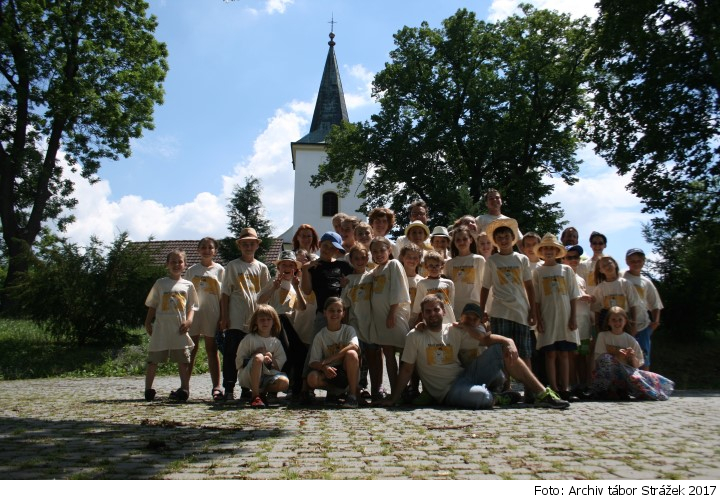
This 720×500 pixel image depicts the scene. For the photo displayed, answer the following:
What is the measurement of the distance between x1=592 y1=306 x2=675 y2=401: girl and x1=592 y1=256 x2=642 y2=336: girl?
1.34 ft

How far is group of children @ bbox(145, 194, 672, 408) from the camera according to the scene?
21.3 feet

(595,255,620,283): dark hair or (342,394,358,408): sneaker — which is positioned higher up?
(595,255,620,283): dark hair

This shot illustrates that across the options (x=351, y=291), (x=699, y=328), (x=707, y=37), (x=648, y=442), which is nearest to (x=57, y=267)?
(x=351, y=291)

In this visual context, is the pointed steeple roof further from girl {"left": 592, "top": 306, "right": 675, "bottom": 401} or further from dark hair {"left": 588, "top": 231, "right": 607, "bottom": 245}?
girl {"left": 592, "top": 306, "right": 675, "bottom": 401}

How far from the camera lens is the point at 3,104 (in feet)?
76.8

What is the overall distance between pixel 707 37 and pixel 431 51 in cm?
1581

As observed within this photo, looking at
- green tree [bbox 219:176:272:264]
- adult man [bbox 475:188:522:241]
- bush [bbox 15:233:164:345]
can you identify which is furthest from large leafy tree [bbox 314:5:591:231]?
adult man [bbox 475:188:522:241]

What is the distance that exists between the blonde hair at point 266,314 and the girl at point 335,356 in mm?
508

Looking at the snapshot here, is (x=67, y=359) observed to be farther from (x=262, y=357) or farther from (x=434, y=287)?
(x=434, y=287)

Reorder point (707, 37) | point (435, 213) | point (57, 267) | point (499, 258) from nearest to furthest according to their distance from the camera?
point (499, 258), point (57, 267), point (707, 37), point (435, 213)

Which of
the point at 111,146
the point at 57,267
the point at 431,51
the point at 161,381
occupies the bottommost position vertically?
the point at 161,381

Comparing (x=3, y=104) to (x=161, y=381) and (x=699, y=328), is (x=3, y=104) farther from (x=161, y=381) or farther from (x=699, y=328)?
(x=699, y=328)

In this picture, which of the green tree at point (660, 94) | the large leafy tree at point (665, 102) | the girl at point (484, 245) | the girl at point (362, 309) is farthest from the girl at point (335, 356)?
the green tree at point (660, 94)

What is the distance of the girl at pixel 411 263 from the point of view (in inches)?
273
